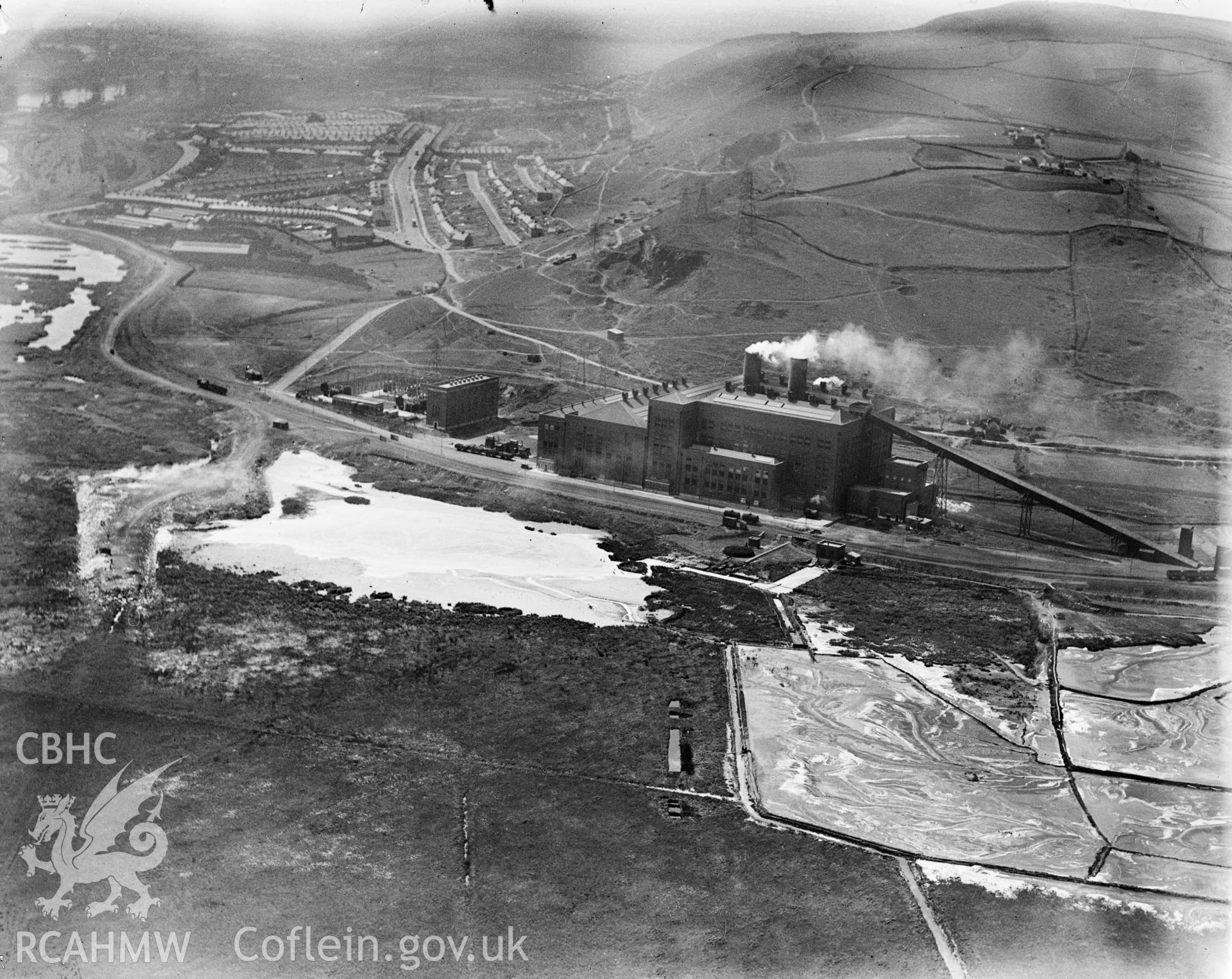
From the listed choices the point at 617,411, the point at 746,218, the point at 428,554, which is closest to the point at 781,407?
the point at 617,411

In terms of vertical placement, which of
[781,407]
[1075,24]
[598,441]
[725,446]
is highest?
[1075,24]

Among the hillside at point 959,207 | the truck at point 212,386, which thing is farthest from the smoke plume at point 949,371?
the truck at point 212,386

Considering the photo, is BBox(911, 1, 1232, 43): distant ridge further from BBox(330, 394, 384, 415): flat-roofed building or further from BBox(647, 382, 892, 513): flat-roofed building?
BBox(647, 382, 892, 513): flat-roofed building

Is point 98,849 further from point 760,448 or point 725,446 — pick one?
point 725,446

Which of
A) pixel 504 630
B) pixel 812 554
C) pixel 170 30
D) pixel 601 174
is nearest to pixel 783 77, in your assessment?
pixel 601 174

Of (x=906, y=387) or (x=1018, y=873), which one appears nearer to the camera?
(x=1018, y=873)

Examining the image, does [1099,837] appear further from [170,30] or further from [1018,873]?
[170,30]
